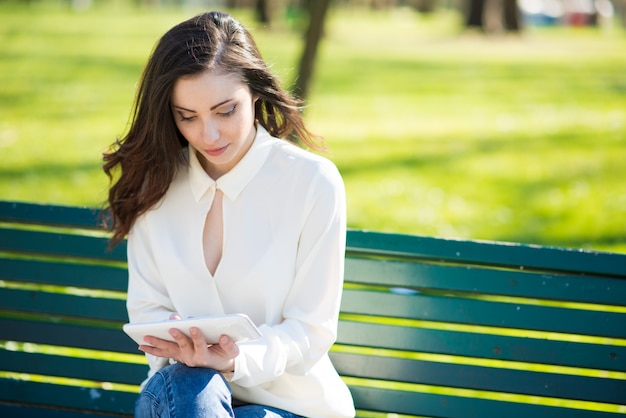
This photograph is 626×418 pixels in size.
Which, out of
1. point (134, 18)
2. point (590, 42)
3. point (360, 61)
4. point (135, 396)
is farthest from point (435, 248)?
point (134, 18)

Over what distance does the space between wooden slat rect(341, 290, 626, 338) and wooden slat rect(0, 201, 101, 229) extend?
1044mm

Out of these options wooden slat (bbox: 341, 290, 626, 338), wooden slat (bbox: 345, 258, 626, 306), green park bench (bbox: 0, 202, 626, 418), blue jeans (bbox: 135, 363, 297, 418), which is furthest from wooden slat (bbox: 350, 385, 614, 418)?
blue jeans (bbox: 135, 363, 297, 418)

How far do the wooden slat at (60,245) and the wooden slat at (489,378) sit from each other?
1.01 meters

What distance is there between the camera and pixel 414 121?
12.5 m

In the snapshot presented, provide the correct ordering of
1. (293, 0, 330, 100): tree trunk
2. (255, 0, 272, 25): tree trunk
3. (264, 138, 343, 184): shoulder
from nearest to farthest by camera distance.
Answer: (264, 138, 343, 184): shoulder, (293, 0, 330, 100): tree trunk, (255, 0, 272, 25): tree trunk

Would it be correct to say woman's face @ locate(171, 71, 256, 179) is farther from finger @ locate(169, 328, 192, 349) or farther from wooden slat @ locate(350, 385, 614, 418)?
wooden slat @ locate(350, 385, 614, 418)

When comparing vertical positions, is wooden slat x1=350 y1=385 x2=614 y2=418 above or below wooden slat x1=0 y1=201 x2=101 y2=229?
below

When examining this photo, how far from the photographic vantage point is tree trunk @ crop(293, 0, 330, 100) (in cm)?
683

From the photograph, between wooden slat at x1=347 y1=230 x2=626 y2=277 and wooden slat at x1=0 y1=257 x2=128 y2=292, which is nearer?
wooden slat at x1=347 y1=230 x2=626 y2=277

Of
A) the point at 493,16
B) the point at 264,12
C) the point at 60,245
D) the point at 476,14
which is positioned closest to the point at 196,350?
the point at 60,245

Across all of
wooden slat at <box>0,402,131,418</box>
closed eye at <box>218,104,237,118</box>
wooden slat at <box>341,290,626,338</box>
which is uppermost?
closed eye at <box>218,104,237,118</box>

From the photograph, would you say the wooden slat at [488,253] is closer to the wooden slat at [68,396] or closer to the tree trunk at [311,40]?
the wooden slat at [68,396]

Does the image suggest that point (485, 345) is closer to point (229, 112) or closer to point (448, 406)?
point (448, 406)

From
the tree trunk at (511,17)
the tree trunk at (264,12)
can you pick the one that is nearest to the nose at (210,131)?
the tree trunk at (264,12)
